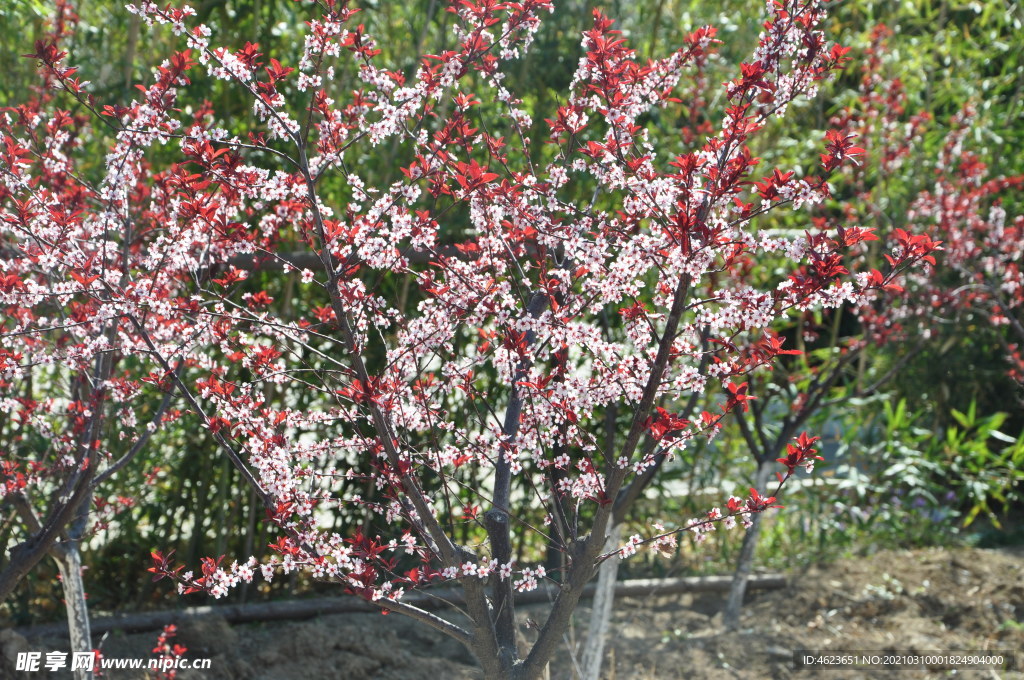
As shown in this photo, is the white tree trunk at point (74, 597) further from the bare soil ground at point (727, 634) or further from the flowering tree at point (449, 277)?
the bare soil ground at point (727, 634)

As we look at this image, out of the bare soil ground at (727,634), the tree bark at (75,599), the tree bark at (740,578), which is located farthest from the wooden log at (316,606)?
the tree bark at (75,599)

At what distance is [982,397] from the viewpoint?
5035mm

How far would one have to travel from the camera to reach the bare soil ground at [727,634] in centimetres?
291

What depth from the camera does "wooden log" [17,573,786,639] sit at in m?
3.07

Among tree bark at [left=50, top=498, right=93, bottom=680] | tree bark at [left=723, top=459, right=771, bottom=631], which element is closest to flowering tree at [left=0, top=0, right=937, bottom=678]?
tree bark at [left=50, top=498, right=93, bottom=680]

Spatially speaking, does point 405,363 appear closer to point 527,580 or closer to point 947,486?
point 527,580

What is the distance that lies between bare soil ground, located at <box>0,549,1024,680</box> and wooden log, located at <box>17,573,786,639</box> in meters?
0.04

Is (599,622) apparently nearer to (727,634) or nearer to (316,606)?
(727,634)

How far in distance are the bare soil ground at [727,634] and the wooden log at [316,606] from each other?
0.04m

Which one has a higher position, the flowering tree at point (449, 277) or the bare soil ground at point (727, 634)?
the flowering tree at point (449, 277)

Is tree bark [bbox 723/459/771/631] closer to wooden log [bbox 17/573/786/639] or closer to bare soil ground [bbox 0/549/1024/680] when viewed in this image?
bare soil ground [bbox 0/549/1024/680]

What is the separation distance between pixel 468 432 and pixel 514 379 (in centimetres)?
148

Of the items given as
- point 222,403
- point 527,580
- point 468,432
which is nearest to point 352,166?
point 468,432

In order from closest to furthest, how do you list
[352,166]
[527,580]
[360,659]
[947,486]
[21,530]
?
1. [527,580]
2. [360,659]
3. [21,530]
4. [352,166]
5. [947,486]
